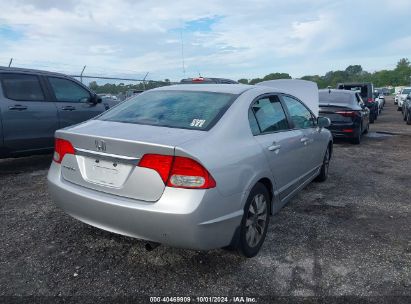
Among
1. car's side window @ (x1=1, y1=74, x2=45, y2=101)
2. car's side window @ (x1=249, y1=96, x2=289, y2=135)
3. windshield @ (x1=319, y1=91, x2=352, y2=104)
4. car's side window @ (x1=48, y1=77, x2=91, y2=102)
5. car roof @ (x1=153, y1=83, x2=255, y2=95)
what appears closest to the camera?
car's side window @ (x1=249, y1=96, x2=289, y2=135)

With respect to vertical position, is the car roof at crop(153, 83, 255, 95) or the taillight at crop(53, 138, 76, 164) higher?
the car roof at crop(153, 83, 255, 95)

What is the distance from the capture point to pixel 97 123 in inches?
132

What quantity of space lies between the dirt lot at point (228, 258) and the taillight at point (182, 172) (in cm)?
87

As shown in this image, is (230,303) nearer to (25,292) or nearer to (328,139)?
(25,292)

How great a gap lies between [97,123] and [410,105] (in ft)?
50.6

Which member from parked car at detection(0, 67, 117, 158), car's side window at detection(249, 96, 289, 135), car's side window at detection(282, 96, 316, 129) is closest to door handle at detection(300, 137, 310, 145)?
car's side window at detection(282, 96, 316, 129)

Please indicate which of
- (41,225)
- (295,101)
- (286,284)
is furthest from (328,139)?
(41,225)

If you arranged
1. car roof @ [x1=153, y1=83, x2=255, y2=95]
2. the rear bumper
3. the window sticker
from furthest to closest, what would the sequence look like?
car roof @ [x1=153, y1=83, x2=255, y2=95] < the window sticker < the rear bumper

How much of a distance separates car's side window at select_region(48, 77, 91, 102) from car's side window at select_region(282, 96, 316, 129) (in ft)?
14.1

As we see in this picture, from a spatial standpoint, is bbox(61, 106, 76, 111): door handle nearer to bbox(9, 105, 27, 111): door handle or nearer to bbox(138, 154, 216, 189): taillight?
bbox(9, 105, 27, 111): door handle

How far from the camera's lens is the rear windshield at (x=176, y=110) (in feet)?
10.3

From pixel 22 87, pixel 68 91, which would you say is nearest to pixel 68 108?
pixel 68 91

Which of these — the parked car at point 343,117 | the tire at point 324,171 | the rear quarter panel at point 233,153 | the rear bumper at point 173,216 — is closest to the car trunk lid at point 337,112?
the parked car at point 343,117

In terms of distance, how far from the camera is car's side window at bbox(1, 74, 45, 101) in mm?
5984
